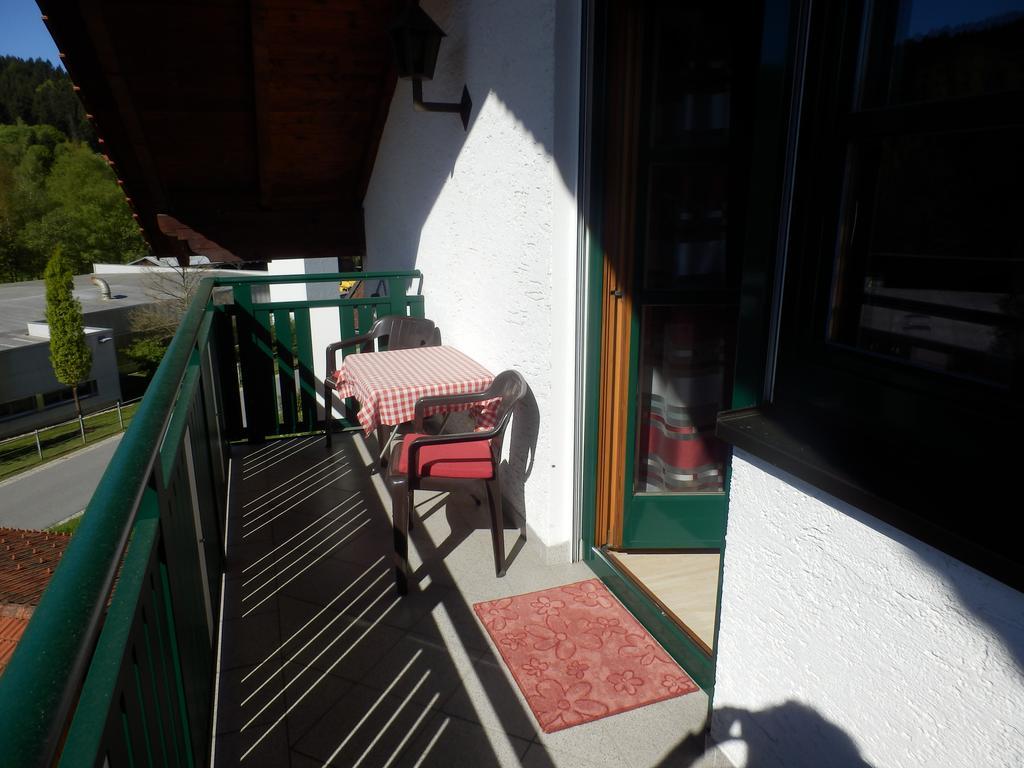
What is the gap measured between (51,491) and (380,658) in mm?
27809

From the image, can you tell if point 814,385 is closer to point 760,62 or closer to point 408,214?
point 760,62

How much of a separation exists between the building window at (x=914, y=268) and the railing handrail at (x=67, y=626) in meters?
1.27

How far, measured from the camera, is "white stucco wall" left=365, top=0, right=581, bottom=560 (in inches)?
108

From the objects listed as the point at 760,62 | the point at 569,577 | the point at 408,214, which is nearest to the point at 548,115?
the point at 760,62

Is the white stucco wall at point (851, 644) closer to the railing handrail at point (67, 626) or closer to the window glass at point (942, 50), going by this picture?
the window glass at point (942, 50)

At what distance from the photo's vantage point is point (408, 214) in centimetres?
543

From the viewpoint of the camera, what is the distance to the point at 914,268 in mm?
1396

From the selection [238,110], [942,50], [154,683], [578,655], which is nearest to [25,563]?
[238,110]

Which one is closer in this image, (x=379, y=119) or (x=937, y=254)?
(x=937, y=254)

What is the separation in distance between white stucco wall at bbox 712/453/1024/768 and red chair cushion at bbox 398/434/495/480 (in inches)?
52.7

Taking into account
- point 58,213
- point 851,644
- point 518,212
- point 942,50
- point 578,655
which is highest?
point 58,213

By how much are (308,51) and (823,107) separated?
4477 millimetres

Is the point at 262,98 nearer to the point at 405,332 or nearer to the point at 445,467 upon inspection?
the point at 405,332

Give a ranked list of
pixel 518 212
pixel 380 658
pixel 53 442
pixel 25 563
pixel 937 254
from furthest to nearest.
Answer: pixel 53 442 < pixel 25 563 < pixel 518 212 < pixel 380 658 < pixel 937 254
